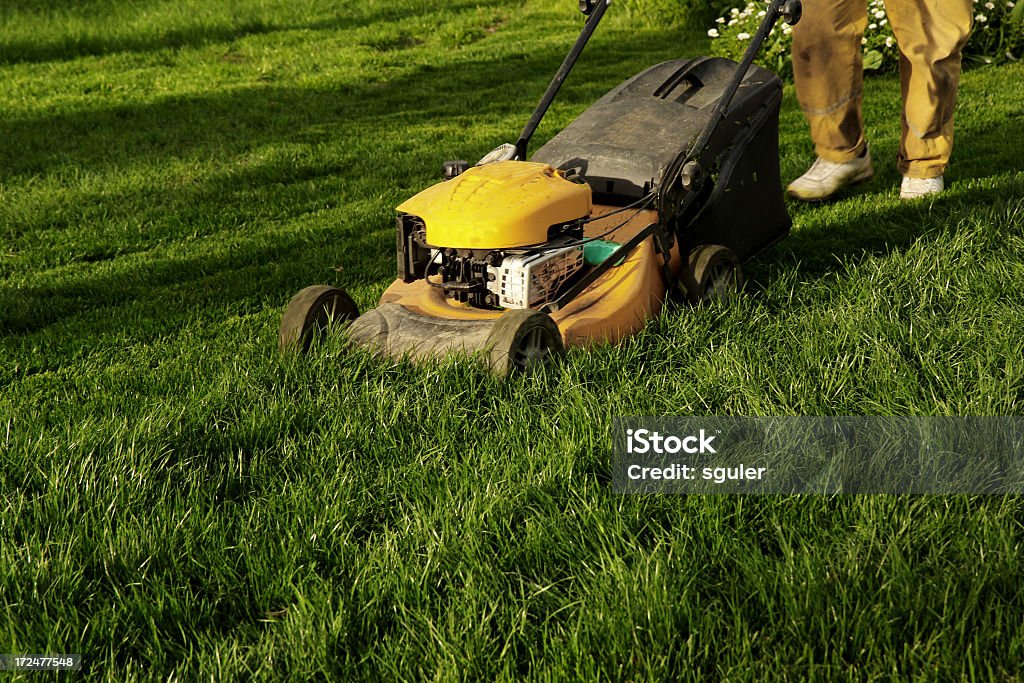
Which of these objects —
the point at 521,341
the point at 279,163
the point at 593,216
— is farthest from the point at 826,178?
the point at 279,163

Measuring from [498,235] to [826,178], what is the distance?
251 cm

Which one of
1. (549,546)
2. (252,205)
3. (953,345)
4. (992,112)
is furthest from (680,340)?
(992,112)

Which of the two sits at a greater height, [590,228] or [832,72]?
[832,72]

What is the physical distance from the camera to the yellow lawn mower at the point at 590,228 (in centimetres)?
321

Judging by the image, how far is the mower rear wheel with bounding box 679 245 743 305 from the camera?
363 centimetres

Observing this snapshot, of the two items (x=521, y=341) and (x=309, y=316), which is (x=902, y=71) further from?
(x=309, y=316)

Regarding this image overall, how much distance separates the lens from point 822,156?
17.1 feet

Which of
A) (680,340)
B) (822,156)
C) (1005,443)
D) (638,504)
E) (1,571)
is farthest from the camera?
(822,156)

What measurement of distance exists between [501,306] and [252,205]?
2561 mm

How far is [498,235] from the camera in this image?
10.3 feet

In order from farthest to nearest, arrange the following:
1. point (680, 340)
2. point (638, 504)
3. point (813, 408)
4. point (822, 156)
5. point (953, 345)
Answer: point (822, 156) → point (680, 340) → point (953, 345) → point (813, 408) → point (638, 504)

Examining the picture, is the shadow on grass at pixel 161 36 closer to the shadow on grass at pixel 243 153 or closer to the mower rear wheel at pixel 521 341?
the shadow on grass at pixel 243 153

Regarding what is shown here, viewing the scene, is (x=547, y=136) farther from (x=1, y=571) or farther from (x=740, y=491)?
(x=1, y=571)

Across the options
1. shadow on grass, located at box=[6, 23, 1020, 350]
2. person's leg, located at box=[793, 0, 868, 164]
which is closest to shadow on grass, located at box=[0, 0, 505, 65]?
shadow on grass, located at box=[6, 23, 1020, 350]
